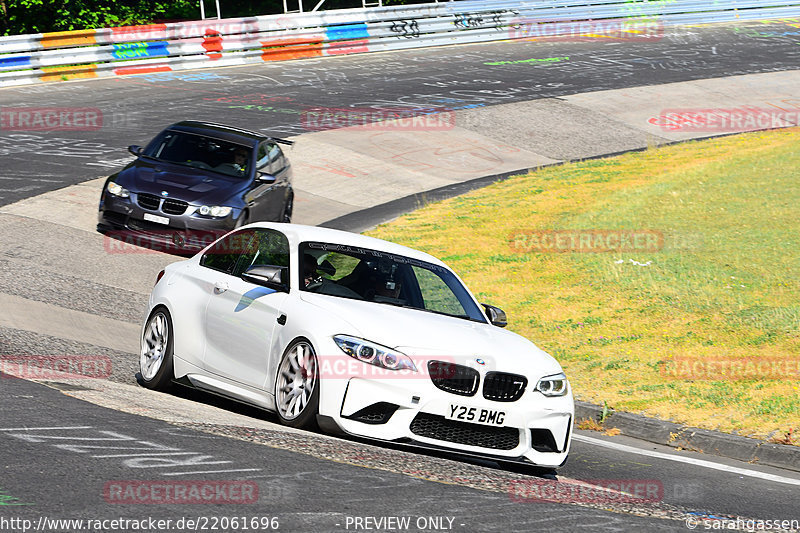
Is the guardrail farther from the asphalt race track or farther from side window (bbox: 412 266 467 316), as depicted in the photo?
side window (bbox: 412 266 467 316)

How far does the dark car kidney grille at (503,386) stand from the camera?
301 inches

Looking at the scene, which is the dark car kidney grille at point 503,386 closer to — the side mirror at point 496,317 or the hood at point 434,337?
the hood at point 434,337

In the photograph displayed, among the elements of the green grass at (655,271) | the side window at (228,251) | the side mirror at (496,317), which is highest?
the side window at (228,251)

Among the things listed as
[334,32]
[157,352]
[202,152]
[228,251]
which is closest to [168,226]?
[202,152]

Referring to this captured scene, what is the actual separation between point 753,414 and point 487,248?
27.5 ft

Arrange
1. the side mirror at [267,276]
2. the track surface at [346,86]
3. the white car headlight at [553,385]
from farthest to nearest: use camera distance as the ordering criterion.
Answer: the track surface at [346,86] < the side mirror at [267,276] < the white car headlight at [553,385]

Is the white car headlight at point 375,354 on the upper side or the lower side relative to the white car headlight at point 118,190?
upper

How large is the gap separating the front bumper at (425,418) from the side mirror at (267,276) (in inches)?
45.5

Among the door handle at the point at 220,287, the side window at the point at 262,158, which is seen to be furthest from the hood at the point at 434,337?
the side window at the point at 262,158

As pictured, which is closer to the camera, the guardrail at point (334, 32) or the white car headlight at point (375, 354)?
the white car headlight at point (375, 354)

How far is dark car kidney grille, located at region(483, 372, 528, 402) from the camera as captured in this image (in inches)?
301

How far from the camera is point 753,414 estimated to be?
10.0 metres

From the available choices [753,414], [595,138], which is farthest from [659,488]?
[595,138]

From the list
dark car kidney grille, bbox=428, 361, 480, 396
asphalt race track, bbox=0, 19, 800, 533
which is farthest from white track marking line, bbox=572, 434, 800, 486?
dark car kidney grille, bbox=428, 361, 480, 396
